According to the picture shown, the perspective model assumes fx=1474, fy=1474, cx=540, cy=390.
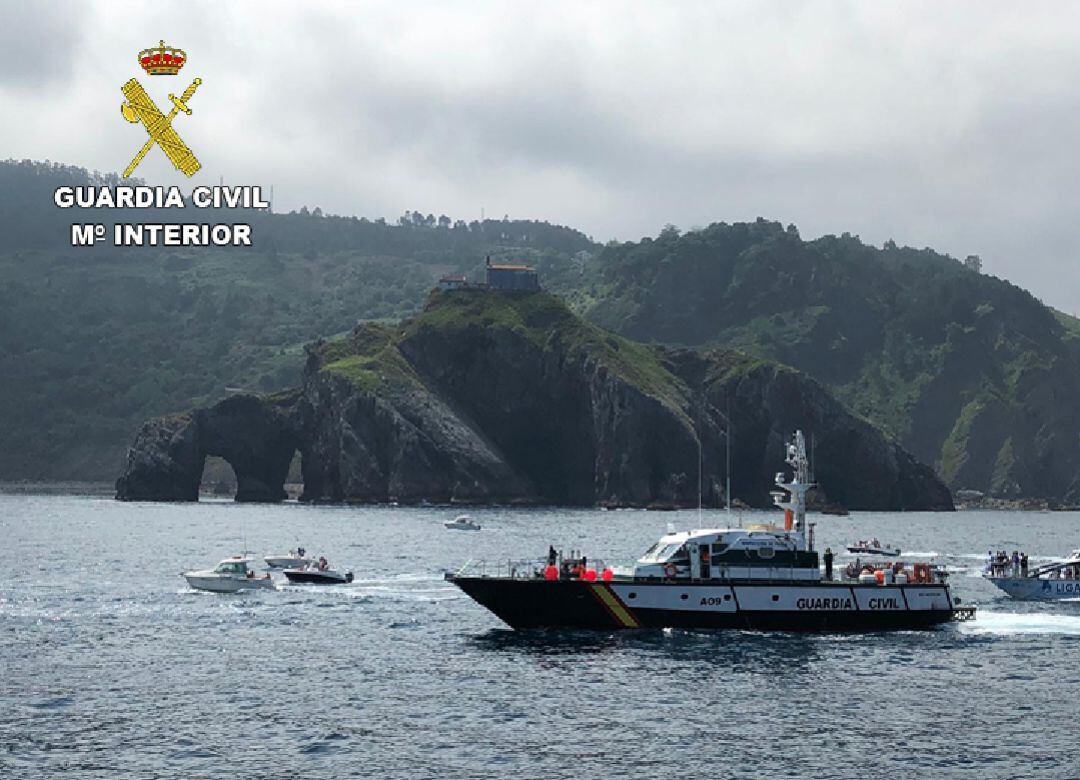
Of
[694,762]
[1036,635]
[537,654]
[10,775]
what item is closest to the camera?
[10,775]

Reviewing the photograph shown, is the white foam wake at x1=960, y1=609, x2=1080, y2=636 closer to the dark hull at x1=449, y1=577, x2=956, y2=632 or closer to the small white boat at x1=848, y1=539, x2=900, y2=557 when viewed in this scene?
the dark hull at x1=449, y1=577, x2=956, y2=632

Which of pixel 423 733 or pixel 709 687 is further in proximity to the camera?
pixel 709 687

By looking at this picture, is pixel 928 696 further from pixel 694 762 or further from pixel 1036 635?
pixel 1036 635

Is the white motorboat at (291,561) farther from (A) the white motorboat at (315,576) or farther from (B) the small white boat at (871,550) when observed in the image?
(B) the small white boat at (871,550)

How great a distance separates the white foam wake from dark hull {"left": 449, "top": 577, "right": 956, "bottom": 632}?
32.9 ft

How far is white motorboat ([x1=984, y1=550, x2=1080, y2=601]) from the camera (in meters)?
95.4

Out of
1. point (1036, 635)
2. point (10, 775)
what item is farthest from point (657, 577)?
point (10, 775)

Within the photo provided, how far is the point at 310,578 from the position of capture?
101 metres

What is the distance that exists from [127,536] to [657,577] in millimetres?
99650

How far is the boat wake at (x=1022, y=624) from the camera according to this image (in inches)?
3078

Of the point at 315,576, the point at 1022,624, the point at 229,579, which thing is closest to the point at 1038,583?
the point at 1022,624

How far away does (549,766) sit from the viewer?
45562mm

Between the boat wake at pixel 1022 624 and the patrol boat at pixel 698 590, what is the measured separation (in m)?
10.5

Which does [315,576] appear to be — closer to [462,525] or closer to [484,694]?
[484,694]
